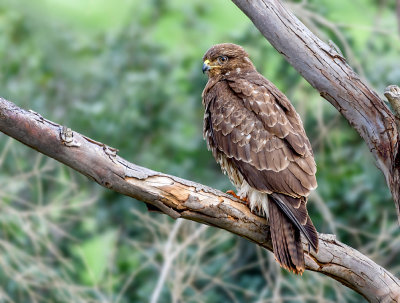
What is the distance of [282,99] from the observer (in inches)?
203

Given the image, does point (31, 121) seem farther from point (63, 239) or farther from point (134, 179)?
point (63, 239)

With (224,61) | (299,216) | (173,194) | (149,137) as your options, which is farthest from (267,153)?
(149,137)

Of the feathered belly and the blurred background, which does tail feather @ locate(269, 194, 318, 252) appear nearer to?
the feathered belly

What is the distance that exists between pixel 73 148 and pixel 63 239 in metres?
5.27

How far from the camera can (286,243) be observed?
4.42m

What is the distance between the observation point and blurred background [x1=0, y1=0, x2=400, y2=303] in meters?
7.63

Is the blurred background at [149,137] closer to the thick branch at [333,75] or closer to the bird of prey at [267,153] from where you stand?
the bird of prey at [267,153]

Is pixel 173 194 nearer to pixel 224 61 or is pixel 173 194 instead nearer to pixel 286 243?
pixel 286 243

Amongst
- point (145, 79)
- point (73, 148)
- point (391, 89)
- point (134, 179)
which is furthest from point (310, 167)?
point (145, 79)

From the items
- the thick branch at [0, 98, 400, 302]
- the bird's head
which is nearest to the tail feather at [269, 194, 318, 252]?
the thick branch at [0, 98, 400, 302]

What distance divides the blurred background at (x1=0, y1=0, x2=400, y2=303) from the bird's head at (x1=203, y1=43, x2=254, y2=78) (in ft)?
4.67

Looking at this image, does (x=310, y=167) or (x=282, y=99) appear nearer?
(x=310, y=167)

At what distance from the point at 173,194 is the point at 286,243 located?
0.77 m

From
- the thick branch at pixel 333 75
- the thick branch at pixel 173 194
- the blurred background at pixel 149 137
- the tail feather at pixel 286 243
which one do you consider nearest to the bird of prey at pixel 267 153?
the tail feather at pixel 286 243
